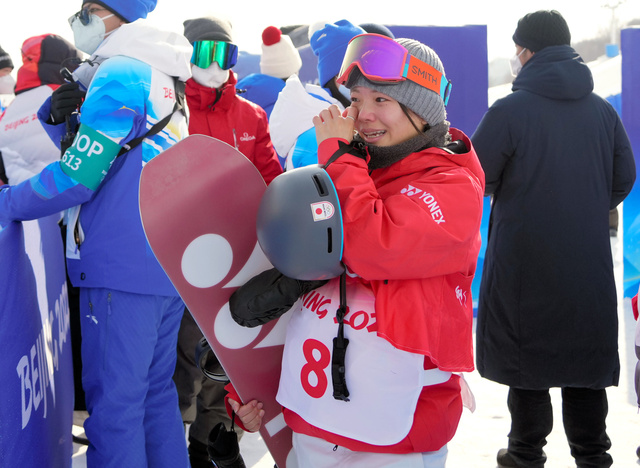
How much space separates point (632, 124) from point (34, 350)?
5.34 metres

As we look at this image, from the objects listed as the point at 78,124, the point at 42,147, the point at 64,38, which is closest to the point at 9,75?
the point at 64,38

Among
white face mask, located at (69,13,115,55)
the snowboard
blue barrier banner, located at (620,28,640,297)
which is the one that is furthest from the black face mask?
blue barrier banner, located at (620,28,640,297)

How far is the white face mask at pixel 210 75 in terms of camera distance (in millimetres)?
3455

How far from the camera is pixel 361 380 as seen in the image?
173 cm

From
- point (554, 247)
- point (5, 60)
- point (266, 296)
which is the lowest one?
point (554, 247)

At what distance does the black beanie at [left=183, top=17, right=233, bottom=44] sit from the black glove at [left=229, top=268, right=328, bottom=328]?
1.99m

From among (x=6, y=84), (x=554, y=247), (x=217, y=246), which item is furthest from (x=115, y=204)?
(x=6, y=84)

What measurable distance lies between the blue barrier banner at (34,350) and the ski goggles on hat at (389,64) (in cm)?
116

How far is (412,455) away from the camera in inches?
69.0

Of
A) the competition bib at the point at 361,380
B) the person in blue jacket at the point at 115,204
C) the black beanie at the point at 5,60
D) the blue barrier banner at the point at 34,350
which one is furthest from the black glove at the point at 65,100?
the black beanie at the point at 5,60

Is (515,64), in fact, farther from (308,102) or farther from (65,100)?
(65,100)

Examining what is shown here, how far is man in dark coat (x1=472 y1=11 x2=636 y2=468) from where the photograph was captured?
3.17 meters

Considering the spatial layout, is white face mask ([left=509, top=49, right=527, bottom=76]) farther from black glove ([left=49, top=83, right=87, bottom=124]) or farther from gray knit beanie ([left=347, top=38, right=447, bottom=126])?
black glove ([left=49, top=83, right=87, bottom=124])

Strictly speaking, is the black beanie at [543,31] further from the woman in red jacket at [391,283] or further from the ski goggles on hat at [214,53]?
the woman in red jacket at [391,283]
